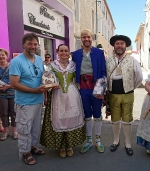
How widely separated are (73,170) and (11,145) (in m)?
1.29

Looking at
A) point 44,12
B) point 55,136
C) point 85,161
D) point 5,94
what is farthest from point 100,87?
point 44,12

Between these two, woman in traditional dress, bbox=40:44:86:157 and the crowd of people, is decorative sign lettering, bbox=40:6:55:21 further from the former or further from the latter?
woman in traditional dress, bbox=40:44:86:157

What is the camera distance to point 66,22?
33.1 feet

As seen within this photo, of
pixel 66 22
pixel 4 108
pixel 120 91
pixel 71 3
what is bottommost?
pixel 4 108

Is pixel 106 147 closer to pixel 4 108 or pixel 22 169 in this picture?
pixel 22 169

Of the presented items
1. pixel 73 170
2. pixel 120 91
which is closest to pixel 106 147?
pixel 73 170

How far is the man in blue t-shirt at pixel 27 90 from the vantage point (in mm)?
2242

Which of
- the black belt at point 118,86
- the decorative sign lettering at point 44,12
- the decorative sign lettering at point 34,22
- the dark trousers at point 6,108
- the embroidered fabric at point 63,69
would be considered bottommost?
the dark trousers at point 6,108

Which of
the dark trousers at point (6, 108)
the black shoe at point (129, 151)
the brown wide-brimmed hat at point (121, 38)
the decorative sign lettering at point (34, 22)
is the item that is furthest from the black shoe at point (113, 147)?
the decorative sign lettering at point (34, 22)

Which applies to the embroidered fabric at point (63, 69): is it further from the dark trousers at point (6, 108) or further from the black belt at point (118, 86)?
the dark trousers at point (6, 108)

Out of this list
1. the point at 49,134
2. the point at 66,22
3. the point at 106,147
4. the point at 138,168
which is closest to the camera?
the point at 138,168

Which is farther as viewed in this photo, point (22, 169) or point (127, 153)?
point (127, 153)

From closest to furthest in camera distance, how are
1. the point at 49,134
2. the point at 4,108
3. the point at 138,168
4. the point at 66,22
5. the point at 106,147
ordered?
1. the point at 138,168
2. the point at 49,134
3. the point at 106,147
4. the point at 4,108
5. the point at 66,22

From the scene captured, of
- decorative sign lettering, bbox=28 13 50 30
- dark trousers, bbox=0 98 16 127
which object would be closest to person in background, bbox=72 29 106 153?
dark trousers, bbox=0 98 16 127
